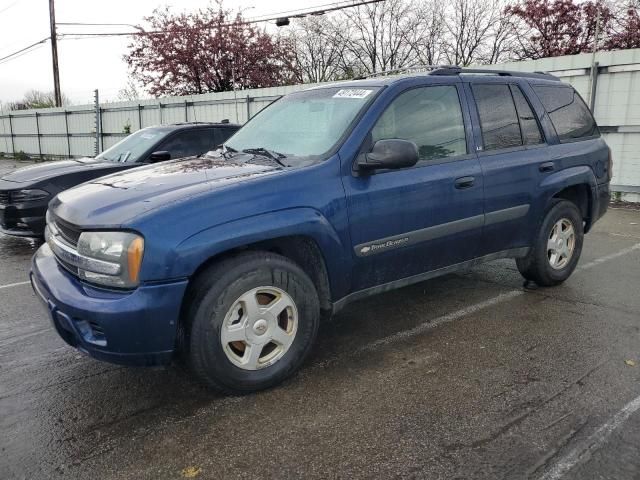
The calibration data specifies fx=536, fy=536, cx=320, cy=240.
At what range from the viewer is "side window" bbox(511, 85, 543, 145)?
455 cm

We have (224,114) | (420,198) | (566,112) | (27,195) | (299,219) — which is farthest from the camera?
(224,114)

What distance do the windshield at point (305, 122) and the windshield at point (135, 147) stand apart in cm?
335

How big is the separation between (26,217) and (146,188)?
13.7 ft

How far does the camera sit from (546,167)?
15.1 ft

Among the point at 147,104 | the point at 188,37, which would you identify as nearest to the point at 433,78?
the point at 147,104

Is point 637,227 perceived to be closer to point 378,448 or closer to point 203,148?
point 203,148

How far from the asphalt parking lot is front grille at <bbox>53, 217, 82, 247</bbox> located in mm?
932

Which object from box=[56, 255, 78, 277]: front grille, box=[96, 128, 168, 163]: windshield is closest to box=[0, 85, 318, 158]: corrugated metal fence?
box=[96, 128, 168, 163]: windshield

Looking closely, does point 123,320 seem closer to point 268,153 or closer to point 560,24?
point 268,153

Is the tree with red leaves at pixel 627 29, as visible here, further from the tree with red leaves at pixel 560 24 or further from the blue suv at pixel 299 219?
the blue suv at pixel 299 219

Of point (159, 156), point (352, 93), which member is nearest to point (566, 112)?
point (352, 93)

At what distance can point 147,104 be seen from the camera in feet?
62.6

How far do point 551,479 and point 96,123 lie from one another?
2053 centimetres

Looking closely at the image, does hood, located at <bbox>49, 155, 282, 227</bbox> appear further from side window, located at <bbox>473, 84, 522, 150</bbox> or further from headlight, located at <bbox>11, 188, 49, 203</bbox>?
headlight, located at <bbox>11, 188, 49, 203</bbox>
